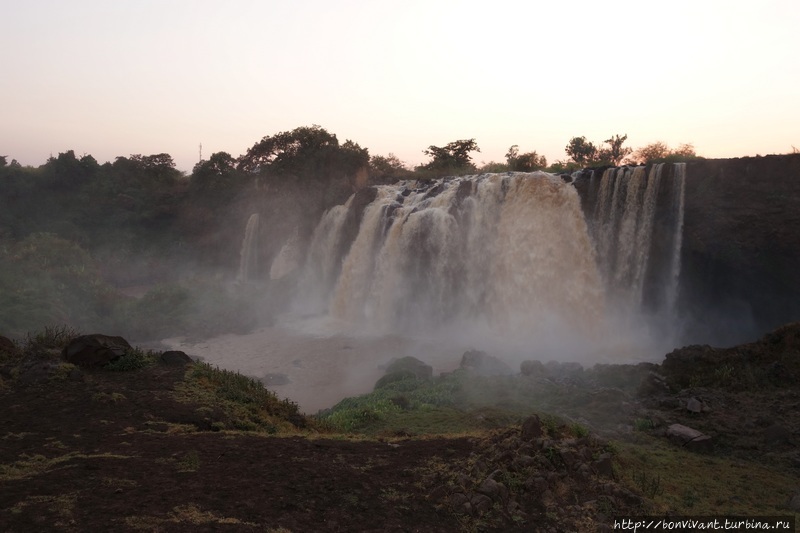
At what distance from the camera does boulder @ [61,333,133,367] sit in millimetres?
11312

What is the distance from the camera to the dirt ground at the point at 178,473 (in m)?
5.73

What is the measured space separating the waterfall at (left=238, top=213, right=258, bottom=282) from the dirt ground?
34702 millimetres

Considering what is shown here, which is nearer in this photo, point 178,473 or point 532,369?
point 178,473

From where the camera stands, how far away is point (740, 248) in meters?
21.8

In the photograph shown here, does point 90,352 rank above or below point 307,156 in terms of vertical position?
below

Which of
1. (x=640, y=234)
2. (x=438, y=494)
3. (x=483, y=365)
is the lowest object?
(x=483, y=365)

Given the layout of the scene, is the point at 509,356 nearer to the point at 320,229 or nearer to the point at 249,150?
the point at 320,229

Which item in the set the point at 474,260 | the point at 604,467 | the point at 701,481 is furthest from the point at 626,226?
the point at 604,467

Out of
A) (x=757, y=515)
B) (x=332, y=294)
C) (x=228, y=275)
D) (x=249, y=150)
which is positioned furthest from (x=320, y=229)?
(x=757, y=515)

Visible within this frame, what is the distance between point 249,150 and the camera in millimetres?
52000

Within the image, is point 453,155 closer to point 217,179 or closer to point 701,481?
point 217,179

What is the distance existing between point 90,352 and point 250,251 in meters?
33.6

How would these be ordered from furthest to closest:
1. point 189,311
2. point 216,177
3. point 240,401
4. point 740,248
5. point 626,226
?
point 216,177
point 189,311
point 626,226
point 740,248
point 240,401

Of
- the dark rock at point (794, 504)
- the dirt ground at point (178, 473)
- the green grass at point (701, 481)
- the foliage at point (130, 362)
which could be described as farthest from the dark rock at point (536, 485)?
the foliage at point (130, 362)
